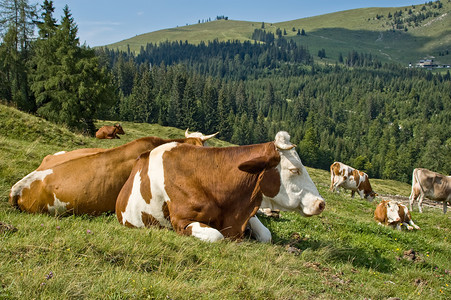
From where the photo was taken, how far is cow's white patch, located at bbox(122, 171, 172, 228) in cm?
661

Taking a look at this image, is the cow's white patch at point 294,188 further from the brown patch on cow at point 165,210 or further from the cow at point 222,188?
the brown patch on cow at point 165,210

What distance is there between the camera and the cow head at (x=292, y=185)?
254 inches

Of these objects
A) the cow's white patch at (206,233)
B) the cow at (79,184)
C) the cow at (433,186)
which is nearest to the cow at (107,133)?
the cow at (433,186)

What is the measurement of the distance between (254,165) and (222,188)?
73 cm

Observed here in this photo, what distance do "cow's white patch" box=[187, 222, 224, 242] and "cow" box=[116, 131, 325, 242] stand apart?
162mm

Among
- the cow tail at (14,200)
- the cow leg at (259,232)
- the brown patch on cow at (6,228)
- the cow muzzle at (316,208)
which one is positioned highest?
the brown patch on cow at (6,228)

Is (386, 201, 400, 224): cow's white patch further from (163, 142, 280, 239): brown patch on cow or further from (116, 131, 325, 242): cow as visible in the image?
(163, 142, 280, 239): brown patch on cow

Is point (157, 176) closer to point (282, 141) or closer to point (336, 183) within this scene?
point (282, 141)

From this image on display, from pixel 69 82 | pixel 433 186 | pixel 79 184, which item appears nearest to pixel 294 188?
pixel 79 184

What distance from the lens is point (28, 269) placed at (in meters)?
3.68

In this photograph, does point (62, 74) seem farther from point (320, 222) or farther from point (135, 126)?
point (320, 222)

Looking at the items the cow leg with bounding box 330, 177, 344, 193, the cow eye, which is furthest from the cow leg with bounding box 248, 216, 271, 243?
the cow leg with bounding box 330, 177, 344, 193

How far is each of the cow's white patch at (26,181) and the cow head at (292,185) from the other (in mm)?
5008

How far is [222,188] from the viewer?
251 inches
